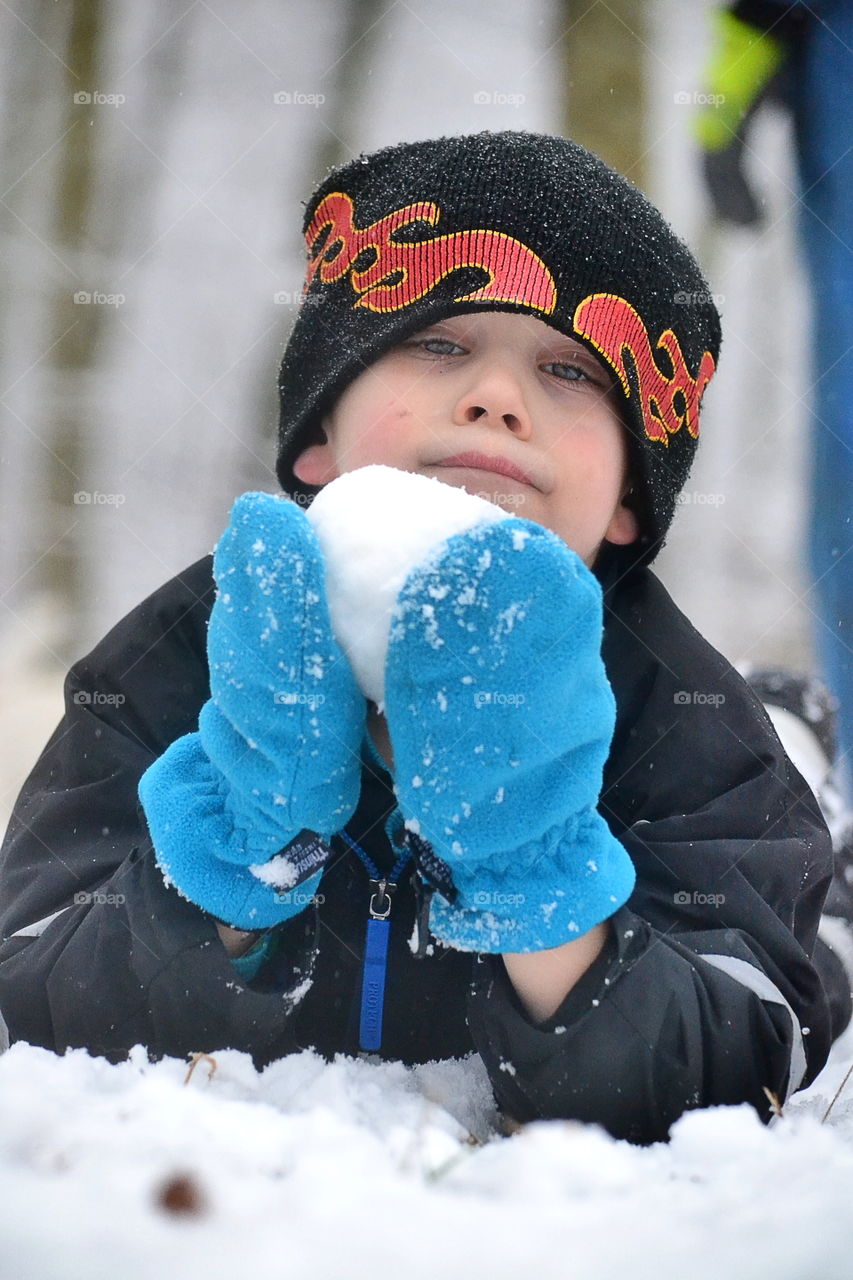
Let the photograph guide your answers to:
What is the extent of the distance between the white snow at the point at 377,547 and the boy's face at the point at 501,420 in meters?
0.19

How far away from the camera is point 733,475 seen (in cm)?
266

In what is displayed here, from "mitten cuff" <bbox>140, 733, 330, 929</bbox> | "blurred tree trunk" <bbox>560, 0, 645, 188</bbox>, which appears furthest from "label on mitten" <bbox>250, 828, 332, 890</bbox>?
"blurred tree trunk" <bbox>560, 0, 645, 188</bbox>

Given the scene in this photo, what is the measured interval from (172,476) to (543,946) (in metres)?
2.02

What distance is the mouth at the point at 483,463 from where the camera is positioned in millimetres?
974

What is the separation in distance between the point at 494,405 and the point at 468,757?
0.40m

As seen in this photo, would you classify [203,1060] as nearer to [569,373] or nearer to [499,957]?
[499,957]

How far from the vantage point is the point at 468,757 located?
71cm

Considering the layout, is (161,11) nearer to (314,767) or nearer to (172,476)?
(172,476)

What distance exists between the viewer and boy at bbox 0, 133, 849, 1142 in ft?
2.38

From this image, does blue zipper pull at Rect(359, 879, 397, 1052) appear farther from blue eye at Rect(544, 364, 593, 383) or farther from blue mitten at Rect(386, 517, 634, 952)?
blue eye at Rect(544, 364, 593, 383)

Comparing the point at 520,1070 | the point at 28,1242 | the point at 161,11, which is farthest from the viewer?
the point at 161,11

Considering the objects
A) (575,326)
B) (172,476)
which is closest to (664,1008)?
(575,326)

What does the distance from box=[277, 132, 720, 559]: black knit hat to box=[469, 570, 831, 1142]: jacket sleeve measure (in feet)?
0.93

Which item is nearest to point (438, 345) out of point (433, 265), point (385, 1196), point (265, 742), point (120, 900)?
point (433, 265)
